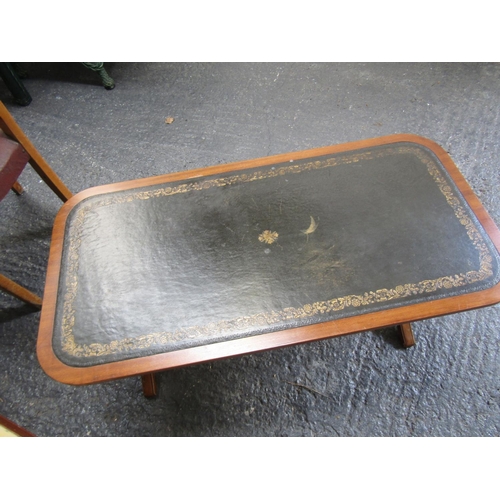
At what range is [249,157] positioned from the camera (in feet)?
6.91

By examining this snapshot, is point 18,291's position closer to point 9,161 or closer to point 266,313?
point 9,161

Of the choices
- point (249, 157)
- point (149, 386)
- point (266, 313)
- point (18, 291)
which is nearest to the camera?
point (266, 313)

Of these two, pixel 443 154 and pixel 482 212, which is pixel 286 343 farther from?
pixel 443 154

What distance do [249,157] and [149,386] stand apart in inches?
49.9

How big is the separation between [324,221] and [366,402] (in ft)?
2.31

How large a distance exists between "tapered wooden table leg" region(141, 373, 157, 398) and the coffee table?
429 mm

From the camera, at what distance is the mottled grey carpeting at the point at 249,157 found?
4.67 ft

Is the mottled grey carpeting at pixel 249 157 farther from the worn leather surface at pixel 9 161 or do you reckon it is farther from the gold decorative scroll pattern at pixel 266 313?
the worn leather surface at pixel 9 161

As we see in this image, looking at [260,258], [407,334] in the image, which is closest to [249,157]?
A: [260,258]

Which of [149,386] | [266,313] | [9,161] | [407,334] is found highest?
[9,161]

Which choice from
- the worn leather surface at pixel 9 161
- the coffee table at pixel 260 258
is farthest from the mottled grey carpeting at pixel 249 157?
the worn leather surface at pixel 9 161

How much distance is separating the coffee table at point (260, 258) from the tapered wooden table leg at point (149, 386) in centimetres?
43

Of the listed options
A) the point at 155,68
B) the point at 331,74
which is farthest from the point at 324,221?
the point at 155,68

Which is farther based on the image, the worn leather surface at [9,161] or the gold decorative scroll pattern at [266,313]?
the worn leather surface at [9,161]
